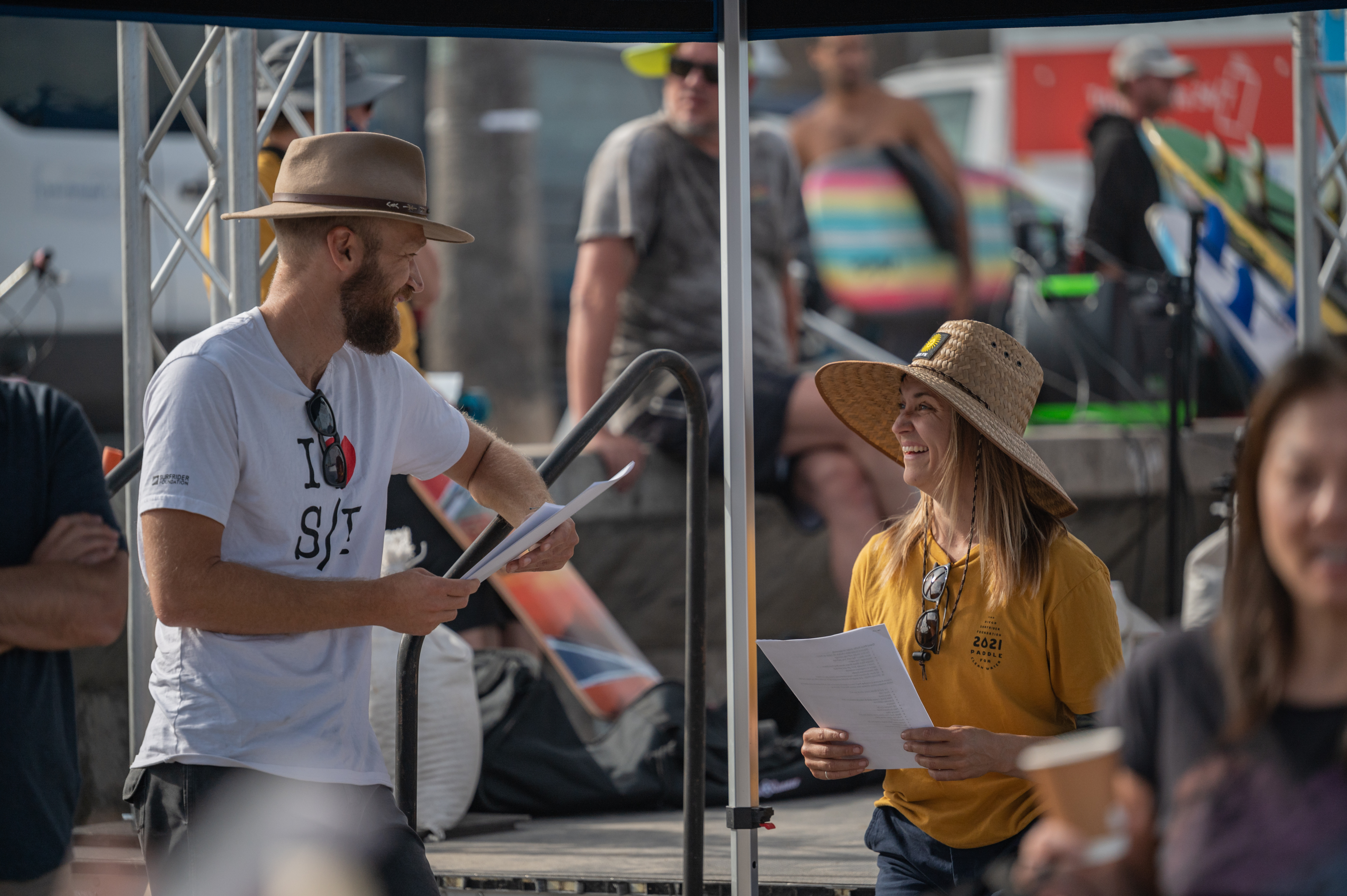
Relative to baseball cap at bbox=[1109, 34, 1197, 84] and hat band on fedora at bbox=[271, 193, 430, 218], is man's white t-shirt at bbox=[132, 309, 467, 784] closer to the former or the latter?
hat band on fedora at bbox=[271, 193, 430, 218]

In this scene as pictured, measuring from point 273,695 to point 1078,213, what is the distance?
964cm

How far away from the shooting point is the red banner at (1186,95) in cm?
1076

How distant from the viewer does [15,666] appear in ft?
7.50

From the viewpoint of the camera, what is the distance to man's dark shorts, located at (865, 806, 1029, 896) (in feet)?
8.24

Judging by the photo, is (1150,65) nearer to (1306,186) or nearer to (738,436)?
(1306,186)

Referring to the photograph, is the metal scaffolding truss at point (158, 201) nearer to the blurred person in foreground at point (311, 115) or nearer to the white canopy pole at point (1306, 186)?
the blurred person in foreground at point (311, 115)

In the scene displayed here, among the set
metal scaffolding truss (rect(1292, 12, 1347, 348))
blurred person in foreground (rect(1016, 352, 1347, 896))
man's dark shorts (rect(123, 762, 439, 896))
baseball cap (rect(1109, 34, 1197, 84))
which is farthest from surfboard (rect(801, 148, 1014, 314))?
blurred person in foreground (rect(1016, 352, 1347, 896))

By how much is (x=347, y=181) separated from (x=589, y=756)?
2587mm

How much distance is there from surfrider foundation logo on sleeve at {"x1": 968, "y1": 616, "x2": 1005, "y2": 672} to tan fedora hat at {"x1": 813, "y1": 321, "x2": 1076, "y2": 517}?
27cm

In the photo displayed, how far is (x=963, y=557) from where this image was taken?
2.65 m

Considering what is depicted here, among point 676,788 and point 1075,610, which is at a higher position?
point 1075,610

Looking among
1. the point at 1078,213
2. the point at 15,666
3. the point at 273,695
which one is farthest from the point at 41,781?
the point at 1078,213

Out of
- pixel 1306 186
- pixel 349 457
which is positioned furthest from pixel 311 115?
pixel 1306 186

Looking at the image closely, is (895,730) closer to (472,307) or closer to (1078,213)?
(472,307)
